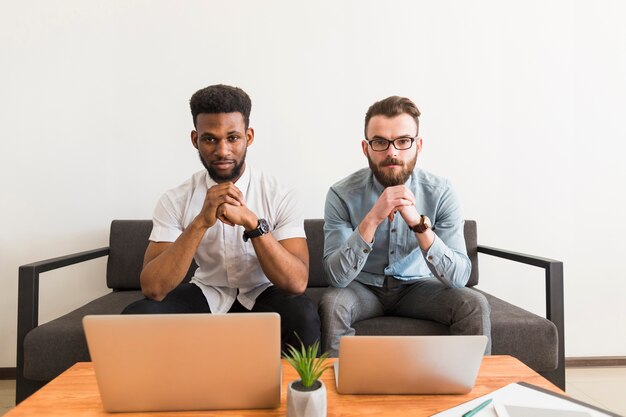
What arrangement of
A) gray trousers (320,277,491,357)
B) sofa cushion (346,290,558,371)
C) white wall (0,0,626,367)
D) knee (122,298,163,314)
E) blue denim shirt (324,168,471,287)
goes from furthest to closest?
white wall (0,0,626,367), blue denim shirt (324,168,471,287), sofa cushion (346,290,558,371), gray trousers (320,277,491,357), knee (122,298,163,314)

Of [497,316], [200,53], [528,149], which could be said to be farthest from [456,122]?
[200,53]

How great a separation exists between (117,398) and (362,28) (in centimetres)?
229

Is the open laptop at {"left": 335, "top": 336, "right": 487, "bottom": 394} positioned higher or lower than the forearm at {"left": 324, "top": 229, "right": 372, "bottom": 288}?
lower

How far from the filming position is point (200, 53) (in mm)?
2482

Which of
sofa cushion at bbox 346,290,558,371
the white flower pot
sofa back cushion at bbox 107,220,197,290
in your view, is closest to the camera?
the white flower pot

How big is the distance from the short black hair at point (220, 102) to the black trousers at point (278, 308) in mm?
705

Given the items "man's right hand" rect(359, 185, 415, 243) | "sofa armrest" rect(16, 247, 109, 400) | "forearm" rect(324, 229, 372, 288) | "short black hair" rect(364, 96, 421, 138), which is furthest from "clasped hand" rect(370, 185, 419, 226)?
"sofa armrest" rect(16, 247, 109, 400)

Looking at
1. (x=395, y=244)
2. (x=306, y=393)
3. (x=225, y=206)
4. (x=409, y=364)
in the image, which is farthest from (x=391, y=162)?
(x=306, y=393)

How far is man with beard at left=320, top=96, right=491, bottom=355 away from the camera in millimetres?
1648

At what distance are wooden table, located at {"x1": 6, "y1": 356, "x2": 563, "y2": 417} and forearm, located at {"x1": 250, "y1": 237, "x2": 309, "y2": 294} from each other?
0.54 meters

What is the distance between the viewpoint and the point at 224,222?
1.56 m

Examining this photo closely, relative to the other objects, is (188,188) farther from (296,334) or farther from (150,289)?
(296,334)

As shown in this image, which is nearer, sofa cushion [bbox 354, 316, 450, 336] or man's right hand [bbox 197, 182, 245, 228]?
man's right hand [bbox 197, 182, 245, 228]

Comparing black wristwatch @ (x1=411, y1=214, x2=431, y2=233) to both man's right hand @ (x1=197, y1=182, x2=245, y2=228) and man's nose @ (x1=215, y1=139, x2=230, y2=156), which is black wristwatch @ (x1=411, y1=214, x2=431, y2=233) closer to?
man's right hand @ (x1=197, y1=182, x2=245, y2=228)
